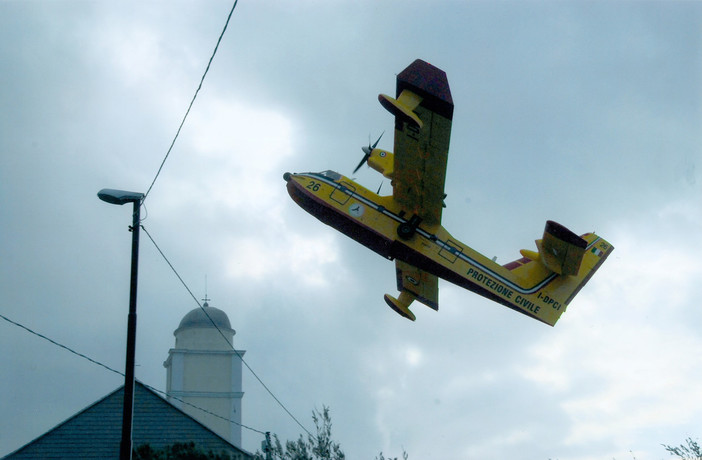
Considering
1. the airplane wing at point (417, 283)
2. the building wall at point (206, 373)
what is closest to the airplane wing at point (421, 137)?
the airplane wing at point (417, 283)

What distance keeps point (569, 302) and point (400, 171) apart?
6199 mm

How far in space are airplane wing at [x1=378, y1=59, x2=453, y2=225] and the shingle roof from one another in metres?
12.6

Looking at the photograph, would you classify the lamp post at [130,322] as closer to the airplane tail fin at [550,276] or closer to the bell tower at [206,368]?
the airplane tail fin at [550,276]

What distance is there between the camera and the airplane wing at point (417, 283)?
75.5 ft

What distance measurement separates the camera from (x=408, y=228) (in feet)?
64.4

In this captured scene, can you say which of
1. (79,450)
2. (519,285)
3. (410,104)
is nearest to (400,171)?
(410,104)

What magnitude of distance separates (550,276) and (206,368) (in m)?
38.7

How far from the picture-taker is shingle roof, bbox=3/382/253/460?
2709 cm

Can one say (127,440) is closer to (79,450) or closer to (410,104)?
(410,104)

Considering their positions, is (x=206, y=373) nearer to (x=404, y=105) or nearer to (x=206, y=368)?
(x=206, y=368)

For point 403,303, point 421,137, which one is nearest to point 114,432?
point 403,303

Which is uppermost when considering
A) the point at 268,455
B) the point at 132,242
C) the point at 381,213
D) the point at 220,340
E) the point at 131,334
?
the point at 220,340

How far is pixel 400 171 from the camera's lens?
19000mm

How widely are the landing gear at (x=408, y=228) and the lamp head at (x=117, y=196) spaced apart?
744cm
